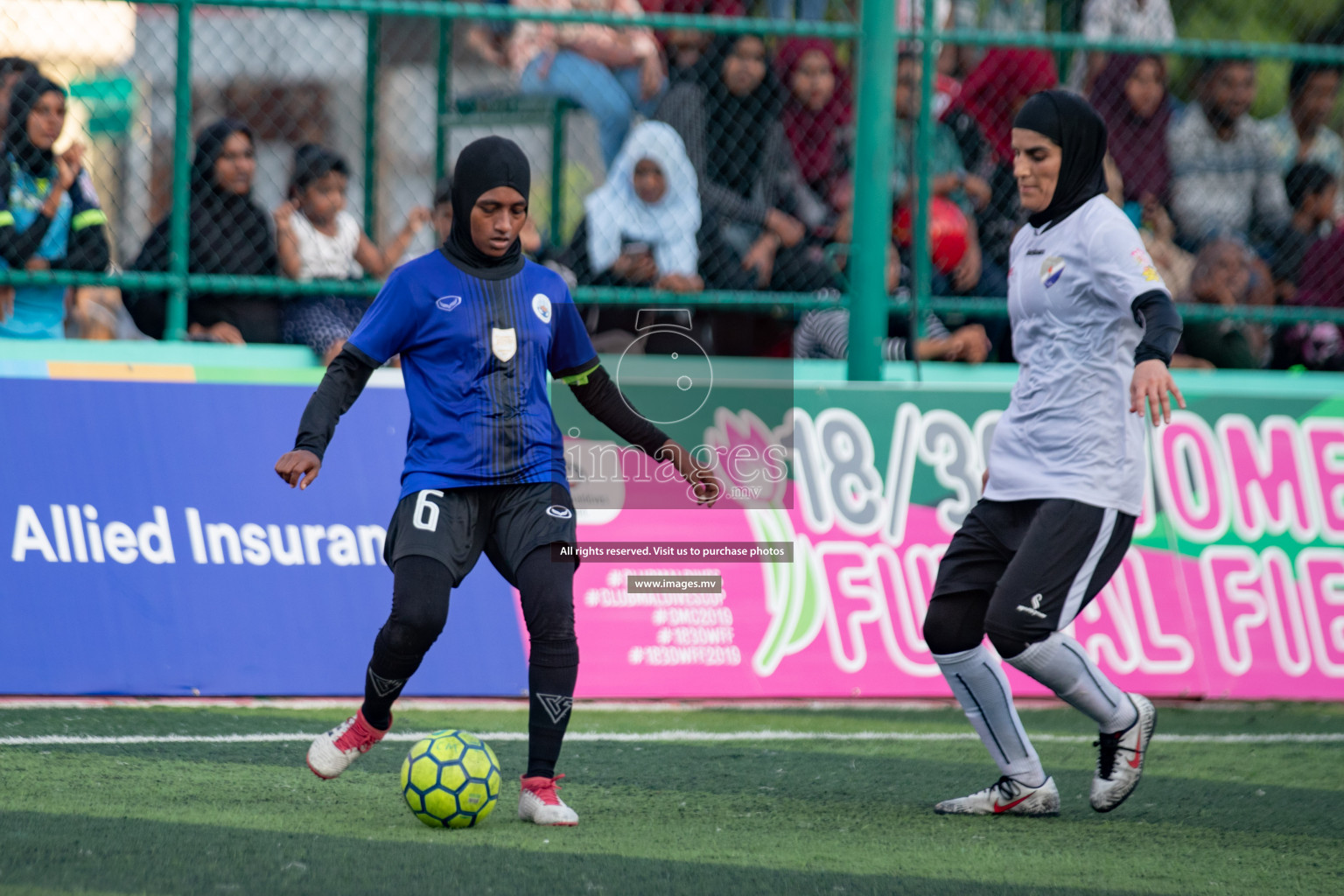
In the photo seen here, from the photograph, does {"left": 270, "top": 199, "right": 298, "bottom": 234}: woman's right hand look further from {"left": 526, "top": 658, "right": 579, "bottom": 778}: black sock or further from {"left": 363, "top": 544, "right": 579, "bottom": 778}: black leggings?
{"left": 526, "top": 658, "right": 579, "bottom": 778}: black sock

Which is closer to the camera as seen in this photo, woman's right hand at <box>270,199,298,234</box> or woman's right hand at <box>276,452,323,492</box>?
woman's right hand at <box>276,452,323,492</box>

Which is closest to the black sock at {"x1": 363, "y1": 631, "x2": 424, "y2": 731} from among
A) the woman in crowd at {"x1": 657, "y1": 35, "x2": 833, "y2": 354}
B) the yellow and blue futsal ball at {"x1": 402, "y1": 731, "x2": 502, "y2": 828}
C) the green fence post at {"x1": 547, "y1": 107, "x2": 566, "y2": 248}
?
the yellow and blue futsal ball at {"x1": 402, "y1": 731, "x2": 502, "y2": 828}

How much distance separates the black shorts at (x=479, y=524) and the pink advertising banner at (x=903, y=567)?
7.60 ft

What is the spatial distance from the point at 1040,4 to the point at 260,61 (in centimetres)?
547

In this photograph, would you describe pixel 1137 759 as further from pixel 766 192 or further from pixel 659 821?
pixel 766 192

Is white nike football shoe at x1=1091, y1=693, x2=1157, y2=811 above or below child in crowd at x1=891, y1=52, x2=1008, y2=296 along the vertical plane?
below

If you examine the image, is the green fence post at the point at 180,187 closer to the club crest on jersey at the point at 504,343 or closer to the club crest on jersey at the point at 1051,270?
the club crest on jersey at the point at 504,343

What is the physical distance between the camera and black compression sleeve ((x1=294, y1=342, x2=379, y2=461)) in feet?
16.0

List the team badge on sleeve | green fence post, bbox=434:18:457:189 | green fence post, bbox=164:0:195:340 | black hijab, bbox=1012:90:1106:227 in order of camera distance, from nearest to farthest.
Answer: the team badge on sleeve → black hijab, bbox=1012:90:1106:227 → green fence post, bbox=164:0:195:340 → green fence post, bbox=434:18:457:189

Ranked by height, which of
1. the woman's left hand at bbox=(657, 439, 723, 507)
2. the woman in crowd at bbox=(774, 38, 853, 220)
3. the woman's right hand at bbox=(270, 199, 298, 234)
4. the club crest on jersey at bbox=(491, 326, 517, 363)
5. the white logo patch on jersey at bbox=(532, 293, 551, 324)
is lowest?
the woman's left hand at bbox=(657, 439, 723, 507)

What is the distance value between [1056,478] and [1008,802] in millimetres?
1052

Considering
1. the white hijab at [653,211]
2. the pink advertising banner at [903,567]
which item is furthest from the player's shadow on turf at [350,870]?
the white hijab at [653,211]

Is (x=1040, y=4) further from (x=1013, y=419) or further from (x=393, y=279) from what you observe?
(x=393, y=279)

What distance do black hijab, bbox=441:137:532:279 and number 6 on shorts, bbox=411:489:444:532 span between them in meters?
0.67
